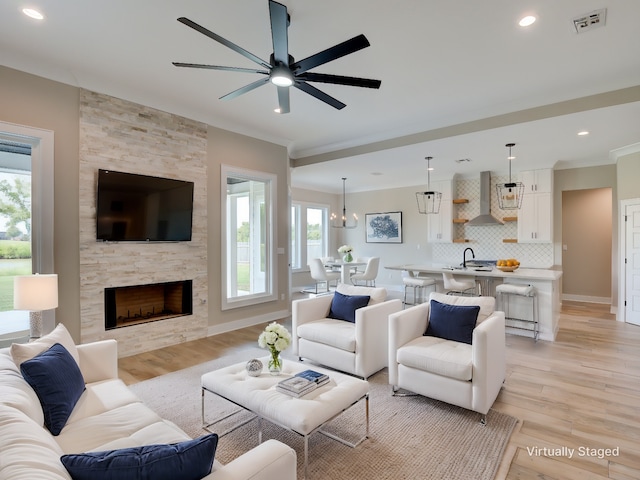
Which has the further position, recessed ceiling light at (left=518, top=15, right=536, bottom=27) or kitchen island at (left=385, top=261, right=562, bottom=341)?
kitchen island at (left=385, top=261, right=562, bottom=341)

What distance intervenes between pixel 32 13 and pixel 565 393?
17.6 ft

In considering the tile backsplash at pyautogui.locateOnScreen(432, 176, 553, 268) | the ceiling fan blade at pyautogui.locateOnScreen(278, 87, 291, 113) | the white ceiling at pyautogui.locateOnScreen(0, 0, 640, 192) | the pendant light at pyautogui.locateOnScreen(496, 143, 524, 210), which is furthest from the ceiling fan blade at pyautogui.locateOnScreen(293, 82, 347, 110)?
the tile backsplash at pyautogui.locateOnScreen(432, 176, 553, 268)

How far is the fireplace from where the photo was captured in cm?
409

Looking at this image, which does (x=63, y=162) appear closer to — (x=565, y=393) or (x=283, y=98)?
(x=283, y=98)

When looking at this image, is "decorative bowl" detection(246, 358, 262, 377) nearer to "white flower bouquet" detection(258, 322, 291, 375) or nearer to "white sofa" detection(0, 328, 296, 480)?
"white flower bouquet" detection(258, 322, 291, 375)

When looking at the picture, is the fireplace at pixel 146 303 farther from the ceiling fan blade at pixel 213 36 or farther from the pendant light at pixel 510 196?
the pendant light at pixel 510 196

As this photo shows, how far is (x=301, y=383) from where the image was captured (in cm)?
228

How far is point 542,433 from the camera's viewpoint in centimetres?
247

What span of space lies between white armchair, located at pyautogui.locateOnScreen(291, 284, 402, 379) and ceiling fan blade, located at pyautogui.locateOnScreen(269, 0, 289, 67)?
2260 mm

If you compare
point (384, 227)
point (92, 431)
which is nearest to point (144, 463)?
point (92, 431)

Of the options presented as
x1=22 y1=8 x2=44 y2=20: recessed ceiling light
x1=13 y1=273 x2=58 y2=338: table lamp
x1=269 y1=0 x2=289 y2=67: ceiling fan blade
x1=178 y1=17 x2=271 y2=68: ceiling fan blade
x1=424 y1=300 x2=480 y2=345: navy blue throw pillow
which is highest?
x1=22 y1=8 x2=44 y2=20: recessed ceiling light

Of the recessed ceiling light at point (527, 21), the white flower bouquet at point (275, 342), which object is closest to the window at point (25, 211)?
the white flower bouquet at point (275, 342)

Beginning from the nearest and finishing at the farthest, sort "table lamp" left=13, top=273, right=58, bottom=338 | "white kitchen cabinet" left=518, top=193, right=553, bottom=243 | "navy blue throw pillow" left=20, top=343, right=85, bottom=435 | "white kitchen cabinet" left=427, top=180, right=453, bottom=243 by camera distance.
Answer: "navy blue throw pillow" left=20, top=343, right=85, bottom=435 < "table lamp" left=13, top=273, right=58, bottom=338 < "white kitchen cabinet" left=518, top=193, right=553, bottom=243 < "white kitchen cabinet" left=427, top=180, right=453, bottom=243

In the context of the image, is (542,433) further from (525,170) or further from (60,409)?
(525,170)
